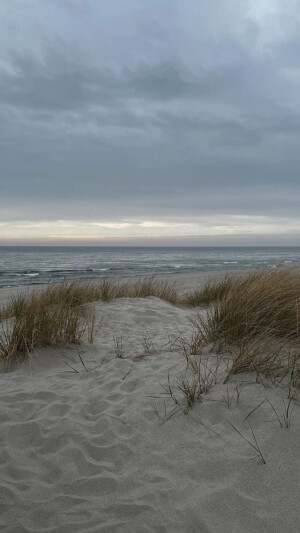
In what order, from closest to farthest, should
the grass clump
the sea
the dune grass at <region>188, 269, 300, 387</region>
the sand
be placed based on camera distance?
the sand, the dune grass at <region>188, 269, 300, 387</region>, the grass clump, the sea

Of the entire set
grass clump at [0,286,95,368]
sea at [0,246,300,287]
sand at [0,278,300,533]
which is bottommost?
sea at [0,246,300,287]

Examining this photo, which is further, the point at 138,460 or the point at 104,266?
the point at 104,266

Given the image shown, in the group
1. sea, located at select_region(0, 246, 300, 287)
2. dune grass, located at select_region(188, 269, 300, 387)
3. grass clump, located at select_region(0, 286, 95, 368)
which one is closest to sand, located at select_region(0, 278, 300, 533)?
dune grass, located at select_region(188, 269, 300, 387)

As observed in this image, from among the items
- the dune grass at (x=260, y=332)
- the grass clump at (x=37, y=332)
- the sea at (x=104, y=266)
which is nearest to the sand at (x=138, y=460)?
the dune grass at (x=260, y=332)

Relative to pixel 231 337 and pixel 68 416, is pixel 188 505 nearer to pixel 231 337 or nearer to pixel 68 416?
pixel 68 416

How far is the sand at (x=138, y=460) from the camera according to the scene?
2.02 meters

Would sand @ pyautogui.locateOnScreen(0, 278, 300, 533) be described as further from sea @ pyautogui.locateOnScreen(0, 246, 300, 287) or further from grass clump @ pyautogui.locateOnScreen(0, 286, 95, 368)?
sea @ pyautogui.locateOnScreen(0, 246, 300, 287)

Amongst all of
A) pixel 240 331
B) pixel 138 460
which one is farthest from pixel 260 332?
pixel 138 460

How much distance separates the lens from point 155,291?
952 centimetres

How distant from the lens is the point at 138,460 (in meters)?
2.46

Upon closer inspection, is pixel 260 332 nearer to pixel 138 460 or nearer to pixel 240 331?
pixel 240 331

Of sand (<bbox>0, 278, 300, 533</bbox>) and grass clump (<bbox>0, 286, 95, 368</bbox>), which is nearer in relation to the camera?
sand (<bbox>0, 278, 300, 533</bbox>)

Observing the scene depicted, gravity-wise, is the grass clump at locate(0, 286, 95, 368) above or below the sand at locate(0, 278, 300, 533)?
above

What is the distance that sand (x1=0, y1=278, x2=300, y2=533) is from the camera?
2.02 m
